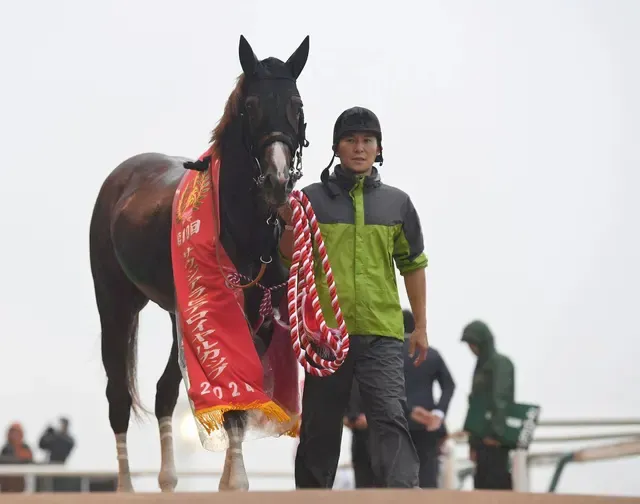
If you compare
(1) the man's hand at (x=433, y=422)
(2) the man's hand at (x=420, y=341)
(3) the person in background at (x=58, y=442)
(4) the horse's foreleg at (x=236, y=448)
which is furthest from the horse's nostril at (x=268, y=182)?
(3) the person in background at (x=58, y=442)

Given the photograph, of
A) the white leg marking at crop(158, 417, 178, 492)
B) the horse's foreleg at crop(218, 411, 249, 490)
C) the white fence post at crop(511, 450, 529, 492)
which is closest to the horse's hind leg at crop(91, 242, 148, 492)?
the white leg marking at crop(158, 417, 178, 492)

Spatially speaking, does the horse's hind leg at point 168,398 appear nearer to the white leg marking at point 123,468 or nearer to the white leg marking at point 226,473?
the white leg marking at point 123,468

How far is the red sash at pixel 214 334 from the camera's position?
6980 mm

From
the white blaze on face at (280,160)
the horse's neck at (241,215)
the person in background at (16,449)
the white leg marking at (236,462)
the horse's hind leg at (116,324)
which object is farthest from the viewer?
the person in background at (16,449)

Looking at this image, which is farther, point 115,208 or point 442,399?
point 442,399

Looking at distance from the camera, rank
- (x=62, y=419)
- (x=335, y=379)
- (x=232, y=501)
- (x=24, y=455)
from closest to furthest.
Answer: (x=232, y=501), (x=335, y=379), (x=24, y=455), (x=62, y=419)

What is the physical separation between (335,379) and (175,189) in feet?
5.47

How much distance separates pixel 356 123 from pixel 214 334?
3.85ft

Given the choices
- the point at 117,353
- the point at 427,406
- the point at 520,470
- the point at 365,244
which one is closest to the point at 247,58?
the point at 365,244

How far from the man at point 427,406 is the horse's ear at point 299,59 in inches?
126

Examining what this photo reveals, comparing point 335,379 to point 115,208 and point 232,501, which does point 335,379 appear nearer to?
point 232,501

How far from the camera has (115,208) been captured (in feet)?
28.8

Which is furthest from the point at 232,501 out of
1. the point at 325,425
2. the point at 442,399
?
the point at 442,399

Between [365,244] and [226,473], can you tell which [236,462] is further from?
[365,244]
